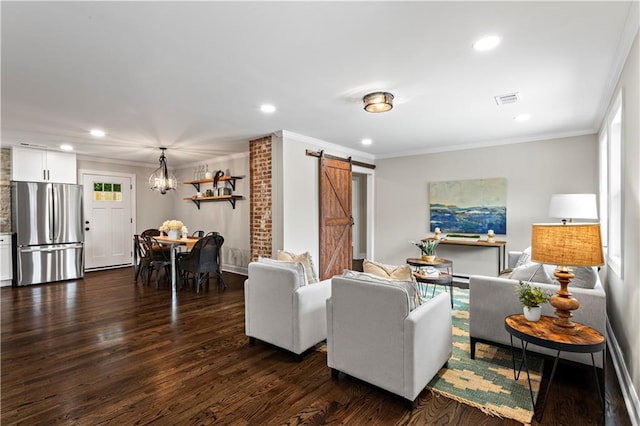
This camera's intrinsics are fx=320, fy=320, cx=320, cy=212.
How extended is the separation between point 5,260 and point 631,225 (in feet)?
27.1

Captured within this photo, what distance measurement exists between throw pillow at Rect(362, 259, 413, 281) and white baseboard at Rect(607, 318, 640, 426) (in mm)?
1467

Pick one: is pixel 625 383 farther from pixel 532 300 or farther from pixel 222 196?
pixel 222 196

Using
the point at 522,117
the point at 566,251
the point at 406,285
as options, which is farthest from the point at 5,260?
the point at 522,117

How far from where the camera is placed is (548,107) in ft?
12.0

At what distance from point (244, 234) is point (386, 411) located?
5028 millimetres

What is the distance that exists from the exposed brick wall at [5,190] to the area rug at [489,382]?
7326 millimetres

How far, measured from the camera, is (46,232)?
19.2ft

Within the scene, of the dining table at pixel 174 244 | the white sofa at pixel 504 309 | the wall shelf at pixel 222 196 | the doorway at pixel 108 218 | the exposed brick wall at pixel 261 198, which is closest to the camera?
the white sofa at pixel 504 309

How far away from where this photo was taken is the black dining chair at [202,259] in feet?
16.9

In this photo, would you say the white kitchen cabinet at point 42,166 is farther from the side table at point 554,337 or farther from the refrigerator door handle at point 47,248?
the side table at point 554,337

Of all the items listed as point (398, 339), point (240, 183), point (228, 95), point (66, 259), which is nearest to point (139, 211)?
point (66, 259)

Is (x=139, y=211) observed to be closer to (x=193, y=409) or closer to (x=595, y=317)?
(x=193, y=409)

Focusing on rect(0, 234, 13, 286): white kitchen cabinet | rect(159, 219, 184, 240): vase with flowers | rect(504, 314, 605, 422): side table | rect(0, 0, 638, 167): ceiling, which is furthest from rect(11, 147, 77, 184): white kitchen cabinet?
rect(504, 314, 605, 422): side table

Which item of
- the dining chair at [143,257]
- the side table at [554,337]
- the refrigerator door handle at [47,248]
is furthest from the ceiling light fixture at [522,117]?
the refrigerator door handle at [47,248]
